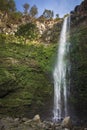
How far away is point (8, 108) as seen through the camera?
21.3m

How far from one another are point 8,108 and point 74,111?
17.1 ft

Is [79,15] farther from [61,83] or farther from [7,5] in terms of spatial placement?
[7,5]

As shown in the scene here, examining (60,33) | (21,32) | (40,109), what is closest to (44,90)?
(40,109)

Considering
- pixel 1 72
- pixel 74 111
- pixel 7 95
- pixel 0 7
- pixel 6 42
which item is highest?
pixel 0 7

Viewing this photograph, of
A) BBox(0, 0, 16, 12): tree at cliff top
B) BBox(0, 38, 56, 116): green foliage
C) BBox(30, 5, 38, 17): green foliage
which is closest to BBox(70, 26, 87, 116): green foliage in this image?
BBox(0, 38, 56, 116): green foliage

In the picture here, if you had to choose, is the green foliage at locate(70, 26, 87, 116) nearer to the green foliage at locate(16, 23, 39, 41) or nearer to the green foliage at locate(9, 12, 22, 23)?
the green foliage at locate(16, 23, 39, 41)

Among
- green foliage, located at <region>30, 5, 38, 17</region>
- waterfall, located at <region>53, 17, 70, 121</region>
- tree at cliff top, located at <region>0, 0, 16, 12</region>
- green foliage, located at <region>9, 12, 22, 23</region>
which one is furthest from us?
green foliage, located at <region>30, 5, 38, 17</region>

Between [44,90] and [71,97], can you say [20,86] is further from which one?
[71,97]

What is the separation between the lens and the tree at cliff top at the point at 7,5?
44469mm

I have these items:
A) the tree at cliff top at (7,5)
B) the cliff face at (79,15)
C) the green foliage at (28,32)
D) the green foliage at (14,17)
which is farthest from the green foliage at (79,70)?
the tree at cliff top at (7,5)

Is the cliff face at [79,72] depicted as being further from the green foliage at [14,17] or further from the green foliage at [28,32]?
the green foliage at [14,17]

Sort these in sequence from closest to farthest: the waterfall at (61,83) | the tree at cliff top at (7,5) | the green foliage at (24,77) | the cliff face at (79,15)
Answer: the green foliage at (24,77) → the waterfall at (61,83) → the cliff face at (79,15) → the tree at cliff top at (7,5)

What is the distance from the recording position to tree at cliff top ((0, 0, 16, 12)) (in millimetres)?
44469

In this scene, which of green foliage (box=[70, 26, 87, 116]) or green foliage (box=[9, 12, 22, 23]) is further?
green foliage (box=[9, 12, 22, 23])
